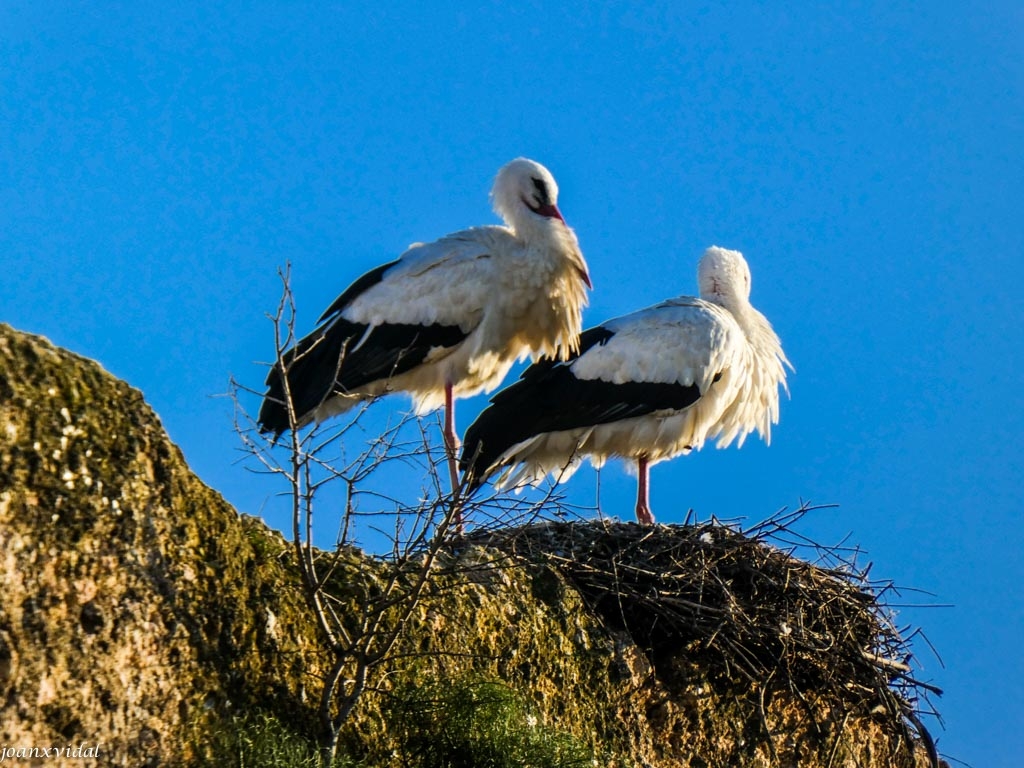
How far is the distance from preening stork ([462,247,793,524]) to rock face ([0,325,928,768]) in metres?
3.25

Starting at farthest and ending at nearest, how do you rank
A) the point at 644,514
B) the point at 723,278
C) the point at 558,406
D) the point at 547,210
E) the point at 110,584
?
the point at 723,278 → the point at 547,210 → the point at 644,514 → the point at 558,406 → the point at 110,584

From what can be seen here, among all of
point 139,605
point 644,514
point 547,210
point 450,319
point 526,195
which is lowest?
point 139,605

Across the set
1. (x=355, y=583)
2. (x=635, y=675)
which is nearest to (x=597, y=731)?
(x=635, y=675)

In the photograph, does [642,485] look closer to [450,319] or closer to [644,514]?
[644,514]

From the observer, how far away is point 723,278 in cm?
1019

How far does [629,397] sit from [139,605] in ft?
17.0

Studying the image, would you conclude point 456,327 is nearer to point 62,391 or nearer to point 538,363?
point 538,363

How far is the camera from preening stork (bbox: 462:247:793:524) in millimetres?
8781

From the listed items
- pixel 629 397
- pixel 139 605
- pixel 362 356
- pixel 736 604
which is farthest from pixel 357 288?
pixel 139 605

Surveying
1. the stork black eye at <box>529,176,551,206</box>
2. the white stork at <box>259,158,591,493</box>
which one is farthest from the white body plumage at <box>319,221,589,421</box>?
the stork black eye at <box>529,176,551,206</box>

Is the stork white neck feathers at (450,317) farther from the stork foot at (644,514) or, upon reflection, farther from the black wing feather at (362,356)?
the stork foot at (644,514)

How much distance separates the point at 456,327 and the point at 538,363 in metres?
0.62

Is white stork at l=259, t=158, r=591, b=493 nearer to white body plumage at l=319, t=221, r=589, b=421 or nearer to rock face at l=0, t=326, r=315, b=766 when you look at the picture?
white body plumage at l=319, t=221, r=589, b=421

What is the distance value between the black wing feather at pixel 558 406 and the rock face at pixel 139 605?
123 inches
